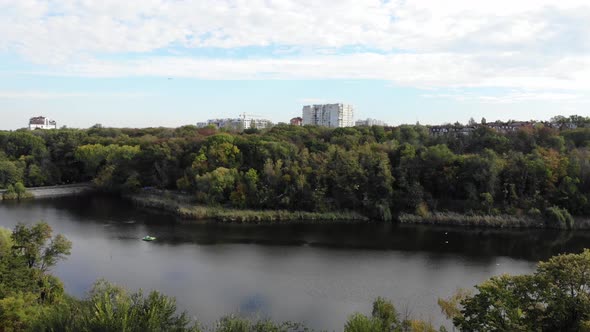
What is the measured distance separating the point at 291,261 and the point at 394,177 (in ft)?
39.9

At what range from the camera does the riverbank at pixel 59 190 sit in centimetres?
3502

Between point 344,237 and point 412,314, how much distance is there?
33.4 ft

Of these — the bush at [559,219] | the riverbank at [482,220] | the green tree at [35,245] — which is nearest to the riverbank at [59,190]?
the green tree at [35,245]

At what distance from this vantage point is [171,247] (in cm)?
2091

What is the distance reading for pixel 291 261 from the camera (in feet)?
61.8

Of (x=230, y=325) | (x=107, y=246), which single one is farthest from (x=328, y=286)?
(x=107, y=246)

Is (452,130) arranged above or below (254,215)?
above

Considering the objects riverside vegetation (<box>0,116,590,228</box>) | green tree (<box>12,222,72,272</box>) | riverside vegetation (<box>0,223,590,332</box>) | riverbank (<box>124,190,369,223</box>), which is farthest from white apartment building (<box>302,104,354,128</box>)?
riverside vegetation (<box>0,223,590,332</box>)

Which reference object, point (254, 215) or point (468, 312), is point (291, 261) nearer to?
point (254, 215)

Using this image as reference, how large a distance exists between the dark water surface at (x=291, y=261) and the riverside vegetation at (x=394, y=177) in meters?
1.92

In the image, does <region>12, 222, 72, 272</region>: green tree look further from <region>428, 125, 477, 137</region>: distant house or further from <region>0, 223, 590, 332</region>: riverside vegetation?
<region>428, 125, 477, 137</region>: distant house

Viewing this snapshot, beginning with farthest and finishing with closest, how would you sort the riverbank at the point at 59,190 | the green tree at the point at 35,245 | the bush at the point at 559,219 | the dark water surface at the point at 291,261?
the riverbank at the point at 59,190
the bush at the point at 559,219
the dark water surface at the point at 291,261
the green tree at the point at 35,245

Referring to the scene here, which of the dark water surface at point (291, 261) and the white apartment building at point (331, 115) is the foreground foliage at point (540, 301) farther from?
the white apartment building at point (331, 115)

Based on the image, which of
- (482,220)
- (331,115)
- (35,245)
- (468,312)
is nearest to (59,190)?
(35,245)
